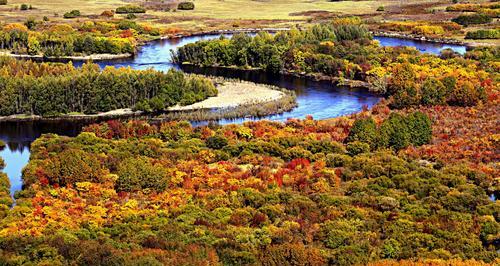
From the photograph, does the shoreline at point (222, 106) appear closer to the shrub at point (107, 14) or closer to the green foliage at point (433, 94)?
the green foliage at point (433, 94)

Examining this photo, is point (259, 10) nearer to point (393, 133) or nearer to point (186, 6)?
point (186, 6)

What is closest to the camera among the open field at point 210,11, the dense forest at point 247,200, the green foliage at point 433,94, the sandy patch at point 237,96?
the dense forest at point 247,200

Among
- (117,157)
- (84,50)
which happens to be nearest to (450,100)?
(117,157)

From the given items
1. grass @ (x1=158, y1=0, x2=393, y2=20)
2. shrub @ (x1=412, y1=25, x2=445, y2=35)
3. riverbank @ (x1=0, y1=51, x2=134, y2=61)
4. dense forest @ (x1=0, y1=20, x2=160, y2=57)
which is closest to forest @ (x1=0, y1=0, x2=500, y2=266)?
dense forest @ (x1=0, y1=20, x2=160, y2=57)

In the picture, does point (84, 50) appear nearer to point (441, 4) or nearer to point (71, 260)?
point (71, 260)

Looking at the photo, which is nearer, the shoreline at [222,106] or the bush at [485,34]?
the shoreline at [222,106]

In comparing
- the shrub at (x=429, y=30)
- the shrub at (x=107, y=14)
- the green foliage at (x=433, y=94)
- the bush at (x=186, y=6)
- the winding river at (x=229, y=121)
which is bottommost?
the winding river at (x=229, y=121)

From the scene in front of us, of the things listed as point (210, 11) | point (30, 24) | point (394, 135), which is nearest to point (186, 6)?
point (210, 11)

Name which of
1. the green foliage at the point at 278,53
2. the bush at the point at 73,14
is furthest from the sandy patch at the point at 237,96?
the bush at the point at 73,14

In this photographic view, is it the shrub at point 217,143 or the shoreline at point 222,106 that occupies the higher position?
the shrub at point 217,143
